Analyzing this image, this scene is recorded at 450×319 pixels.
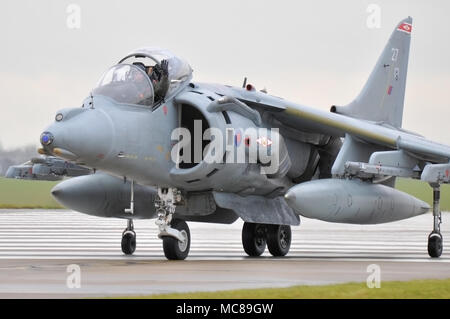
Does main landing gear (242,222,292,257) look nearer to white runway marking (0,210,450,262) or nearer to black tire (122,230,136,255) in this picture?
white runway marking (0,210,450,262)

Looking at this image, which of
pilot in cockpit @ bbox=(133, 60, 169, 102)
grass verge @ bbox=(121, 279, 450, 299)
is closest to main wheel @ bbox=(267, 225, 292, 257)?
pilot in cockpit @ bbox=(133, 60, 169, 102)

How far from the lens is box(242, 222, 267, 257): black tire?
59.3ft

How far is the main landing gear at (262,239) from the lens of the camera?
711 inches

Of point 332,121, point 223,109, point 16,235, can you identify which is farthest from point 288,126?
point 16,235

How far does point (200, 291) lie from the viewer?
10578mm

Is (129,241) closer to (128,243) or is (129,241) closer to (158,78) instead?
(128,243)

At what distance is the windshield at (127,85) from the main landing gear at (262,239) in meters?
3.75

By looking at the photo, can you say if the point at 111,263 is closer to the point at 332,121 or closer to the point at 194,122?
the point at 194,122

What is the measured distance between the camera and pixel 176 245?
51.8ft

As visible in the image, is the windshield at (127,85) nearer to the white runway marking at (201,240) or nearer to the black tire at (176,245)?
the black tire at (176,245)

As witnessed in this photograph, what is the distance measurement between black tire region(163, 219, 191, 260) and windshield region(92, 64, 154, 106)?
1927mm

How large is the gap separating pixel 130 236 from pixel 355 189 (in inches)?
151

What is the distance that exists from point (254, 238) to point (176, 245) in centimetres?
260

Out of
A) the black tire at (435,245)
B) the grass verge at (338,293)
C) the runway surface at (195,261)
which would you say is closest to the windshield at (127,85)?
the runway surface at (195,261)
